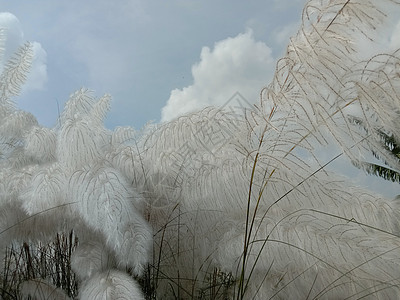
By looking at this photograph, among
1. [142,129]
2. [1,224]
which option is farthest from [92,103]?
[1,224]

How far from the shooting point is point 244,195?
5.39 ft

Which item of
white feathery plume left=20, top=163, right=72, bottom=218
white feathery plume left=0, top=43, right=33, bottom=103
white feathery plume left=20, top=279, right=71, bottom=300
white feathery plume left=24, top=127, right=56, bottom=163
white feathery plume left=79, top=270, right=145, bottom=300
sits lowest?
white feathery plume left=79, top=270, right=145, bottom=300

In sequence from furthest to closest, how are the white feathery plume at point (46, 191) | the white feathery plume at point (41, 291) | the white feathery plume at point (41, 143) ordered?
the white feathery plume at point (41, 143) → the white feathery plume at point (41, 291) → the white feathery plume at point (46, 191)

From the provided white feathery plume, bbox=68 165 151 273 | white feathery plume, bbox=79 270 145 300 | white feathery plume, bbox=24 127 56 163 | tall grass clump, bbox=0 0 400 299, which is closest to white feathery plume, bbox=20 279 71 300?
tall grass clump, bbox=0 0 400 299

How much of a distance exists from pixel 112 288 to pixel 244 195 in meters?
0.51

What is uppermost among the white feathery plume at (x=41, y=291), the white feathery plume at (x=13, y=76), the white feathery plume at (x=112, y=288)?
the white feathery plume at (x=13, y=76)

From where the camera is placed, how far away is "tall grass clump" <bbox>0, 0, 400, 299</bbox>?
4.46ft

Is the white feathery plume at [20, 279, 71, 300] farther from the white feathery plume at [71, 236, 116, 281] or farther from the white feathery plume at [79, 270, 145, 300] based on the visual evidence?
the white feathery plume at [79, 270, 145, 300]

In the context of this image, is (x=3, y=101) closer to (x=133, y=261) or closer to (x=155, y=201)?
(x=155, y=201)

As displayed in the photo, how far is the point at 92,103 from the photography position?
235cm

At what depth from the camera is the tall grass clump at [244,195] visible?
136cm

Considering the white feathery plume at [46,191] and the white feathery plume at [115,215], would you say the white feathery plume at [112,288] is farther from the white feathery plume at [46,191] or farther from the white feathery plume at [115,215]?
the white feathery plume at [46,191]

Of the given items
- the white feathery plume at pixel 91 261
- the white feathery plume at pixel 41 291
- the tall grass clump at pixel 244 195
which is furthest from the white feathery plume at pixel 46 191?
the white feathery plume at pixel 41 291

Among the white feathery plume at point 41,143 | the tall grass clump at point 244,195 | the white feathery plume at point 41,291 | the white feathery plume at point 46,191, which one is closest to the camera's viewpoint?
the tall grass clump at point 244,195
